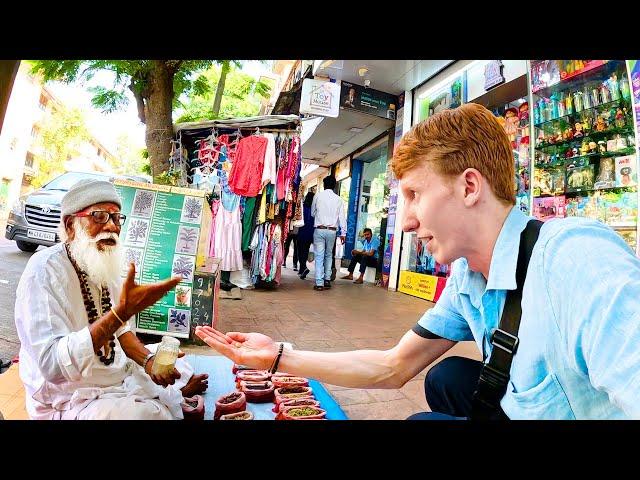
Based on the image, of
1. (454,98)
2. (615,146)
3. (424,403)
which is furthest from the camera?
(454,98)

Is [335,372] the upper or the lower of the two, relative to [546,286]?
lower

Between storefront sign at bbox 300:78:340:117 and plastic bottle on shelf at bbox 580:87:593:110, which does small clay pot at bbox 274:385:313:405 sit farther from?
storefront sign at bbox 300:78:340:117

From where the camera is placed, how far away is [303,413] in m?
1.79

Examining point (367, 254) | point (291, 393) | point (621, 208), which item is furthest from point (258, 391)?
point (367, 254)

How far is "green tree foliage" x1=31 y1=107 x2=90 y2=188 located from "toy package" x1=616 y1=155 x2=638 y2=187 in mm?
3901

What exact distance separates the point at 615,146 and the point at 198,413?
376 centimetres

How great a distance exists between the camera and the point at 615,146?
3189mm

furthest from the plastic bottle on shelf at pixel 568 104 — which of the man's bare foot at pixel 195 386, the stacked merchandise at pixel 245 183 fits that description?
the man's bare foot at pixel 195 386

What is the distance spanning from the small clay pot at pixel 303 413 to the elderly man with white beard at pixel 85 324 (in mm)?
542

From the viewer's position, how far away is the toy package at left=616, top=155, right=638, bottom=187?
302 cm
